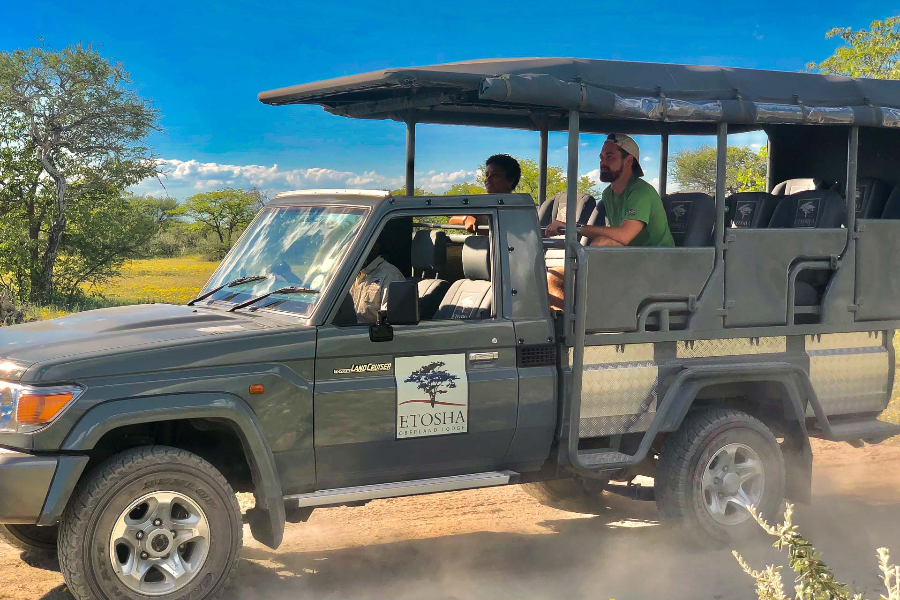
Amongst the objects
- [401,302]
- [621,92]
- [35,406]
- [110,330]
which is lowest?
[35,406]

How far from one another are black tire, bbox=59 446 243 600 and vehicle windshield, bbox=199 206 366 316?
97 centimetres

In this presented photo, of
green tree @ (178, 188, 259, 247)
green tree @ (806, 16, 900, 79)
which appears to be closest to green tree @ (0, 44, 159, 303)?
green tree @ (806, 16, 900, 79)

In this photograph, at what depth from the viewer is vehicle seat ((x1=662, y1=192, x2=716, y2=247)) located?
243 inches

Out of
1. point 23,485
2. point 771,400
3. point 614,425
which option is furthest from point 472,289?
point 23,485

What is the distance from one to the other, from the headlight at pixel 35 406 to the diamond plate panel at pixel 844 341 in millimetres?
4383

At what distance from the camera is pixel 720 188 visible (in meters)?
5.89

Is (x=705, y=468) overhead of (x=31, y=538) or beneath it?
overhead

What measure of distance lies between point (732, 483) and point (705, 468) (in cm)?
24

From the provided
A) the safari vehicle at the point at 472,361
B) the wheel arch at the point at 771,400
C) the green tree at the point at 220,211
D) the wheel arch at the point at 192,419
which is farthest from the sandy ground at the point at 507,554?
the green tree at the point at 220,211

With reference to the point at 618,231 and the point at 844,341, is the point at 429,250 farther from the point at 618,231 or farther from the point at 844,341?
the point at 844,341

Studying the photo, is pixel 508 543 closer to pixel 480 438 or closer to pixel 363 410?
pixel 480 438

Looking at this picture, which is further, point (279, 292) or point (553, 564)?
point (553, 564)

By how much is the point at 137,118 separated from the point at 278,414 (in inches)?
1040

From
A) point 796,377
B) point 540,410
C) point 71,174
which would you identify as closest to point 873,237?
point 796,377
